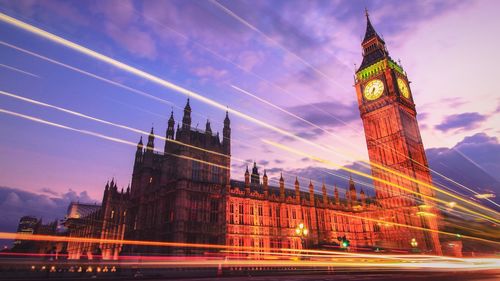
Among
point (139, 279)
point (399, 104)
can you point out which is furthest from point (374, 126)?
point (139, 279)

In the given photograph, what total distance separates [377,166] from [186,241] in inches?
2011

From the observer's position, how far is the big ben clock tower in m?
63.5

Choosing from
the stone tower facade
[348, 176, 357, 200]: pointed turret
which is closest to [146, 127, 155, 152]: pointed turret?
the stone tower facade

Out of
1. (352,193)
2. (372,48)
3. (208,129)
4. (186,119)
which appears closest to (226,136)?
(208,129)

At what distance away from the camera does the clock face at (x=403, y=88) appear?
76.2 m

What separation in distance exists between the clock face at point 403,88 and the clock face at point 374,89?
4652 millimetres

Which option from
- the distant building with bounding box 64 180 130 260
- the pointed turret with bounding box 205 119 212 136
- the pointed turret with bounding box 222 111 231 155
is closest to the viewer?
the pointed turret with bounding box 205 119 212 136

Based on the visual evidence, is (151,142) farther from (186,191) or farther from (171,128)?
(186,191)

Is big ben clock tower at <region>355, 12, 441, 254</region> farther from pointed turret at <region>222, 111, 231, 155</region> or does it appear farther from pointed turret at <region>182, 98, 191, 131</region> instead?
pointed turret at <region>182, 98, 191, 131</region>

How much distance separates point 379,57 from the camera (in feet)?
265

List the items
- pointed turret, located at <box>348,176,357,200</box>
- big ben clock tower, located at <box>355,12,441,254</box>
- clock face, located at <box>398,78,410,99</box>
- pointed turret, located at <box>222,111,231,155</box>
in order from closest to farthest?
1. pointed turret, located at <box>222,111,231,155</box>
2. big ben clock tower, located at <box>355,12,441,254</box>
3. pointed turret, located at <box>348,176,357,200</box>
4. clock face, located at <box>398,78,410,99</box>

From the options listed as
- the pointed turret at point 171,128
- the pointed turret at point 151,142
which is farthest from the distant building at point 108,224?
the pointed turret at point 171,128

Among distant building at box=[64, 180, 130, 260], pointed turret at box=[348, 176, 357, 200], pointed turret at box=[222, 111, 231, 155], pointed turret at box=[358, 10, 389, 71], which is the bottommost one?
distant building at box=[64, 180, 130, 260]

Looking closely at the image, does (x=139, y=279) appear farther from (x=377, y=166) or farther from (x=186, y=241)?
(x=377, y=166)
